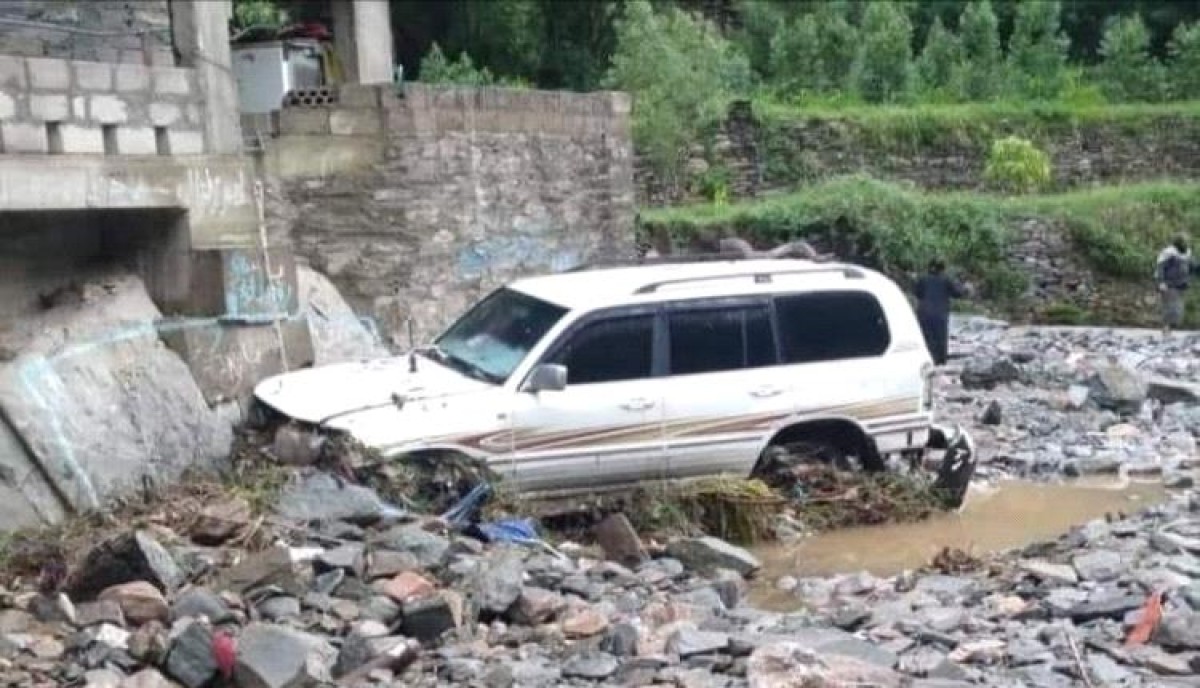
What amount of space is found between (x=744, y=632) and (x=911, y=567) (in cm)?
292

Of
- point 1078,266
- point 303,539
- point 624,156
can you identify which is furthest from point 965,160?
point 303,539

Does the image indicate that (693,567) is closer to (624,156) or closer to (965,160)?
(624,156)

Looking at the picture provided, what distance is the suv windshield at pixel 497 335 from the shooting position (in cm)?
1013

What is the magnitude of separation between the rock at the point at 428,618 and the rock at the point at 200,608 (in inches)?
34.6

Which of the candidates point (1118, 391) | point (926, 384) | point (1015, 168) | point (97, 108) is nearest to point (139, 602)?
point (97, 108)

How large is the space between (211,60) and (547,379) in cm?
361

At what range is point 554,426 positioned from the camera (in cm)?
994

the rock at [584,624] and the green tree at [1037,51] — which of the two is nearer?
the rock at [584,624]

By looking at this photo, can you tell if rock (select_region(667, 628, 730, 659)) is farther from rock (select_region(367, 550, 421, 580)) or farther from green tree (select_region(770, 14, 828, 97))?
green tree (select_region(770, 14, 828, 97))

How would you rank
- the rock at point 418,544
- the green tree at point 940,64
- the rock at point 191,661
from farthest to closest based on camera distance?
1. the green tree at point 940,64
2. the rock at point 418,544
3. the rock at point 191,661

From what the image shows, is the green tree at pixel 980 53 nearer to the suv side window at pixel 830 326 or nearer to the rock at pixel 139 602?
the suv side window at pixel 830 326

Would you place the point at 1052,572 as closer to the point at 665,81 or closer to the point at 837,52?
the point at 665,81

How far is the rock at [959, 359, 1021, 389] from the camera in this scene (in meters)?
17.3

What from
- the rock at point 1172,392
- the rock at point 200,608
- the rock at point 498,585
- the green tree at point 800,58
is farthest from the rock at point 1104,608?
the green tree at point 800,58
